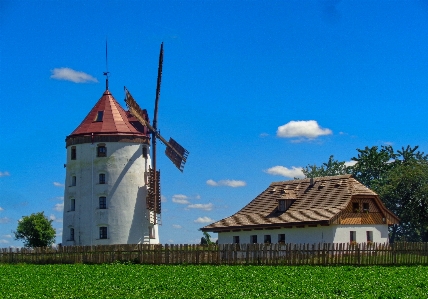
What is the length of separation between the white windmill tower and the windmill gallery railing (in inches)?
355

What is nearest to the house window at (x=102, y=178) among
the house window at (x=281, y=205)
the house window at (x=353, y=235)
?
the house window at (x=281, y=205)

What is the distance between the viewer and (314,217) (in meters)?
45.4

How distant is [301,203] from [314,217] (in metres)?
4.21

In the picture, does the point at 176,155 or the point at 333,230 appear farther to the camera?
the point at 176,155

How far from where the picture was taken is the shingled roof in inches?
1822

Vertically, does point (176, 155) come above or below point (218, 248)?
above

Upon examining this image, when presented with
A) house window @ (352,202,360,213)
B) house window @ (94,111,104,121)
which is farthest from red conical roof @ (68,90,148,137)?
house window @ (352,202,360,213)

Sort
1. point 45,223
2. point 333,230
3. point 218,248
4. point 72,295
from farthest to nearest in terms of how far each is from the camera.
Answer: point 45,223 → point 333,230 → point 218,248 → point 72,295

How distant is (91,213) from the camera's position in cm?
5516

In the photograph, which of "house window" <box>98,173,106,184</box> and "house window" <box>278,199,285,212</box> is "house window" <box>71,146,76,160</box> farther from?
"house window" <box>278,199,285,212</box>

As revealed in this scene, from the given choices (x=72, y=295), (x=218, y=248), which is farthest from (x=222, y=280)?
(x=218, y=248)

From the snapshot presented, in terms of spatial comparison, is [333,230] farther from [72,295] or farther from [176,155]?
[72,295]

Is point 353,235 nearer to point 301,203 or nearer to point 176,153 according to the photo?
point 301,203

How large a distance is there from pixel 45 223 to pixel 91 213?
50.4ft
